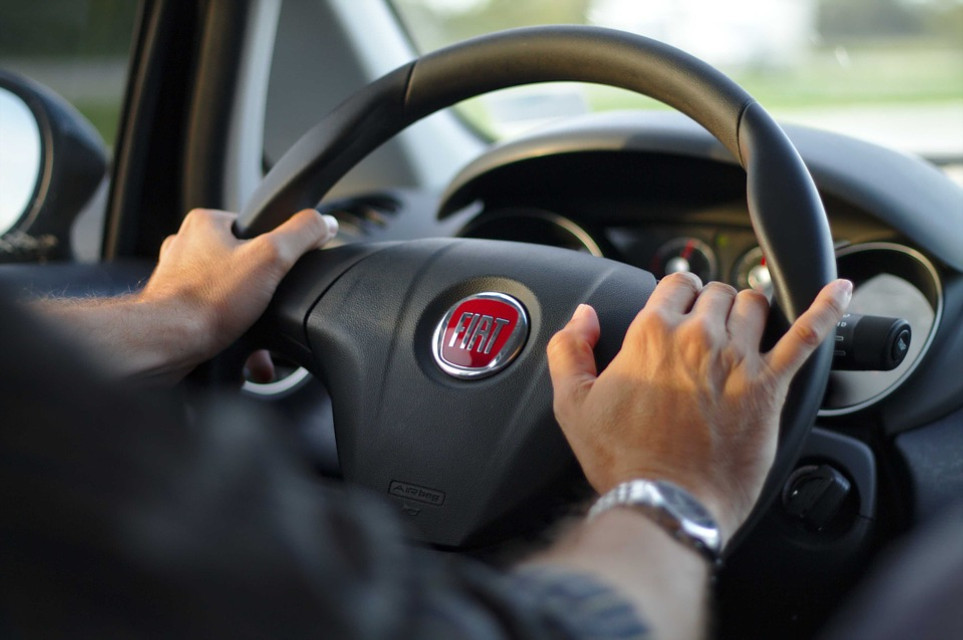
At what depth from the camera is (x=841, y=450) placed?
1.28m

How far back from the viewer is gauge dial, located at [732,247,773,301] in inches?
64.6

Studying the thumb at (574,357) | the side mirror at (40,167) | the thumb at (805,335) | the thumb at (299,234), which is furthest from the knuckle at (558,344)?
the side mirror at (40,167)

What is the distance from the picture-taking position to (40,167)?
1.89 metres

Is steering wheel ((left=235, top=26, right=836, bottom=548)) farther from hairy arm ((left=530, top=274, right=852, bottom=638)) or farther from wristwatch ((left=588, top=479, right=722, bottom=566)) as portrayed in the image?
wristwatch ((left=588, top=479, right=722, bottom=566))

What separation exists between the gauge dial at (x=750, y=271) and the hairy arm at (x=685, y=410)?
681mm

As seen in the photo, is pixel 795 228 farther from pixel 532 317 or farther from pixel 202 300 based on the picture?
pixel 202 300

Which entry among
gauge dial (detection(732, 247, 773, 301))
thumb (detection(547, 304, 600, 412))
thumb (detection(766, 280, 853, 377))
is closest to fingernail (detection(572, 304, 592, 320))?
thumb (detection(547, 304, 600, 412))

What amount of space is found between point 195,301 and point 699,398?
0.68 meters

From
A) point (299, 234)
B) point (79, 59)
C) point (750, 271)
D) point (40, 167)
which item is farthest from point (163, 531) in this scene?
point (79, 59)

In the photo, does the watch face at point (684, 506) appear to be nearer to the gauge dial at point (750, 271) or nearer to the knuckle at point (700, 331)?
the knuckle at point (700, 331)

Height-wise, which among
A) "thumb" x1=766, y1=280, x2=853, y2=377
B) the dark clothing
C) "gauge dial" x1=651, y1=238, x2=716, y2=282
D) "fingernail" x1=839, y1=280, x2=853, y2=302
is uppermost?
the dark clothing

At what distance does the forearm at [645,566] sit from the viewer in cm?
69

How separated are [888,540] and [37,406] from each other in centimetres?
106

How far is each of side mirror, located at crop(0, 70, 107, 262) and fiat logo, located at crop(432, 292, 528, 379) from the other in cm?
104
